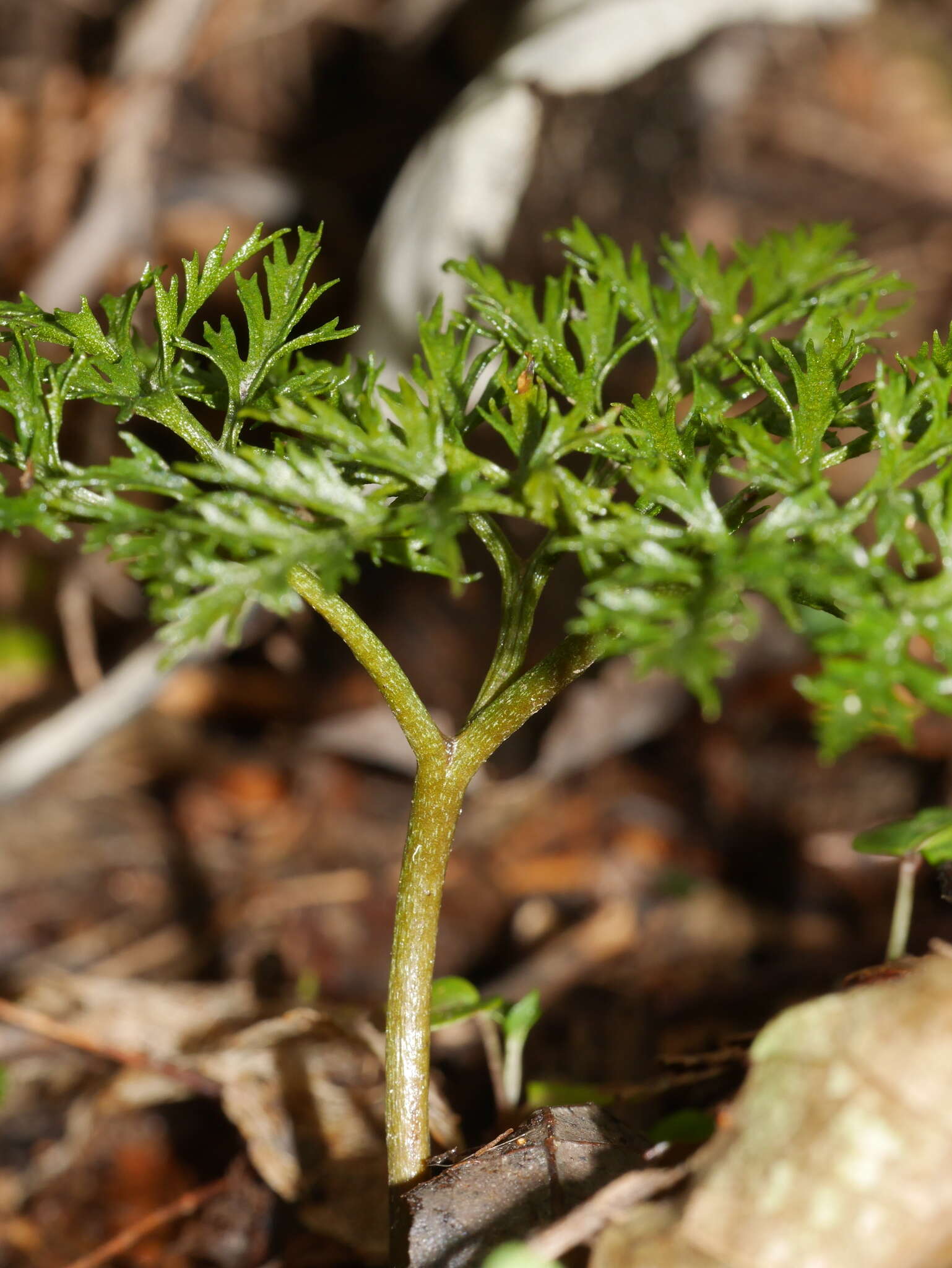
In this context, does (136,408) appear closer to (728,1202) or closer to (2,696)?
(728,1202)

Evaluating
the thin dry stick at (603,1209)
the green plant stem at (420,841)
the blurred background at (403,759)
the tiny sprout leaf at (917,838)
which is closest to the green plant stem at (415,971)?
the green plant stem at (420,841)

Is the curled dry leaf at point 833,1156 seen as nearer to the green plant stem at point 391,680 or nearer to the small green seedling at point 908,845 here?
the small green seedling at point 908,845

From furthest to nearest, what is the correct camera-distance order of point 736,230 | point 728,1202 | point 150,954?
point 736,230
point 150,954
point 728,1202

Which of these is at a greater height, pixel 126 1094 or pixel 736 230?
A: pixel 736 230

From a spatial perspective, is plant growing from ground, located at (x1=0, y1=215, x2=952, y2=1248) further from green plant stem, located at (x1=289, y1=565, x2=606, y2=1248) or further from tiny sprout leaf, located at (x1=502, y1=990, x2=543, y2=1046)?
tiny sprout leaf, located at (x1=502, y1=990, x2=543, y2=1046)

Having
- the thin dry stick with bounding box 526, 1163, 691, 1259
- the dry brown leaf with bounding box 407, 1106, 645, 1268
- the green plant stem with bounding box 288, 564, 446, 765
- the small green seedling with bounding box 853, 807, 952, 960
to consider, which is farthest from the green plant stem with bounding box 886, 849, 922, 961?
the green plant stem with bounding box 288, 564, 446, 765

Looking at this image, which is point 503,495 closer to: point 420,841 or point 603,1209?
point 420,841

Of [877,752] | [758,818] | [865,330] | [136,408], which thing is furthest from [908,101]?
[136,408]
